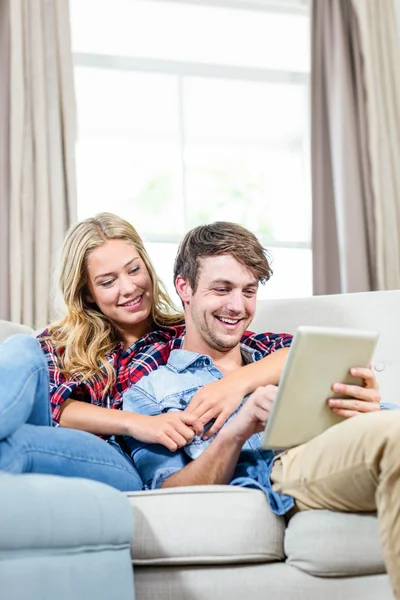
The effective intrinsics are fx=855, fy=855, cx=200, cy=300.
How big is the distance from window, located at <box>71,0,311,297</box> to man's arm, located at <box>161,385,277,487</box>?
2.03 metres

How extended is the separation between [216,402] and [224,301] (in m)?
0.29

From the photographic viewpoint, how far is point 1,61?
348 centimetres

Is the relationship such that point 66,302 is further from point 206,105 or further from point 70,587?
point 206,105

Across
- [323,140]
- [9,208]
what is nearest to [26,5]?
[9,208]

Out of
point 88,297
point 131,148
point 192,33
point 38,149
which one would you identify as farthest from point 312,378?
point 192,33

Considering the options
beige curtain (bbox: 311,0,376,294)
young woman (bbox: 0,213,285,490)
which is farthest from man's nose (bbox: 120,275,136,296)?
beige curtain (bbox: 311,0,376,294)

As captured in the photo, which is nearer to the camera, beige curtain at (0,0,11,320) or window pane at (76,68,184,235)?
beige curtain at (0,0,11,320)

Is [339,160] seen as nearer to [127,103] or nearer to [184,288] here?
[127,103]

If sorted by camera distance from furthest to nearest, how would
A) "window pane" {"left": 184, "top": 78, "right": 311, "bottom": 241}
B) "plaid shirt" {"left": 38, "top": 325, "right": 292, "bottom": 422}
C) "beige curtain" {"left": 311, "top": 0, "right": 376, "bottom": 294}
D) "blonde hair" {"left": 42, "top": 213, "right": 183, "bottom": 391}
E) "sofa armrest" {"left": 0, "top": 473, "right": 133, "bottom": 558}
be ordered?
"window pane" {"left": 184, "top": 78, "right": 311, "bottom": 241}, "beige curtain" {"left": 311, "top": 0, "right": 376, "bottom": 294}, "blonde hair" {"left": 42, "top": 213, "right": 183, "bottom": 391}, "plaid shirt" {"left": 38, "top": 325, "right": 292, "bottom": 422}, "sofa armrest" {"left": 0, "top": 473, "right": 133, "bottom": 558}

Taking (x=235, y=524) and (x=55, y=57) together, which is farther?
(x=55, y=57)

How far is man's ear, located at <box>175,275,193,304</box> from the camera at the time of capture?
2281mm

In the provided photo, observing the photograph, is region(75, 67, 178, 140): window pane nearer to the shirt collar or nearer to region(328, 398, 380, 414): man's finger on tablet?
the shirt collar

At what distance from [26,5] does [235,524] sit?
258cm

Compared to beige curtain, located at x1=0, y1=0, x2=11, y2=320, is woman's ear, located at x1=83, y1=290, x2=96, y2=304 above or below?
below
